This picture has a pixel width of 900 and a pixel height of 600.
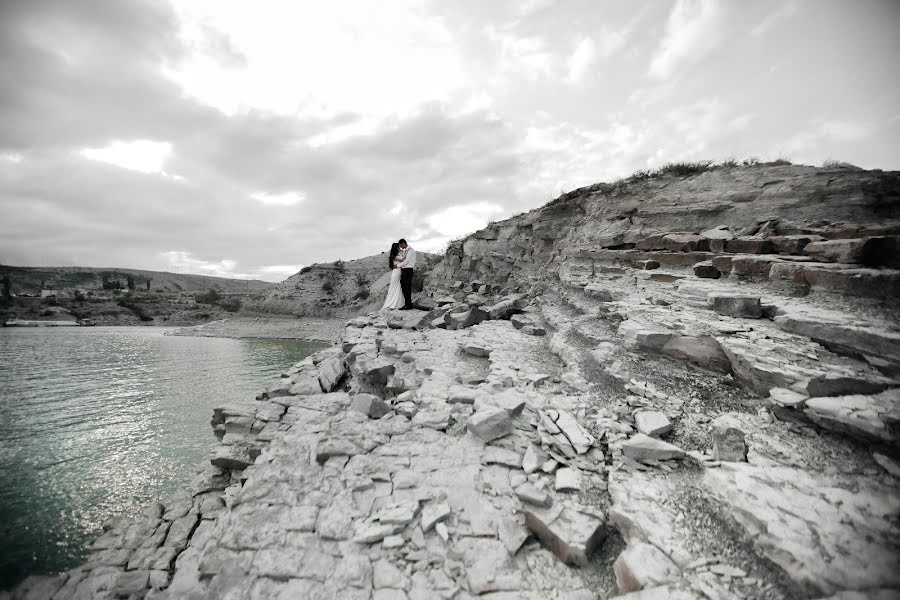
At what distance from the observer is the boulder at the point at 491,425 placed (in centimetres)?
354

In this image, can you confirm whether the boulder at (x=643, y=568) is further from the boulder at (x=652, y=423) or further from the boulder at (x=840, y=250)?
the boulder at (x=840, y=250)

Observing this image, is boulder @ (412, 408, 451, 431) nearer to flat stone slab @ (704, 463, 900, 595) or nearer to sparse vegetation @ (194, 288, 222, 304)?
flat stone slab @ (704, 463, 900, 595)

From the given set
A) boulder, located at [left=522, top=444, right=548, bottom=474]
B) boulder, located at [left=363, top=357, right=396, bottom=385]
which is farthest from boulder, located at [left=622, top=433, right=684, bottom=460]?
boulder, located at [left=363, top=357, right=396, bottom=385]

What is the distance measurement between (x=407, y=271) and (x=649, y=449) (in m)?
11.1

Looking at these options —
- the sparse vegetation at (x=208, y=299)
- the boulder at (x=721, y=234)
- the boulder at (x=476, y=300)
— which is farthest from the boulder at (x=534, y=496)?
→ the sparse vegetation at (x=208, y=299)

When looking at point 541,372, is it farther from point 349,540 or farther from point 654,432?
point 349,540

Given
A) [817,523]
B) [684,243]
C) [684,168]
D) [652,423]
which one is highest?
[684,168]

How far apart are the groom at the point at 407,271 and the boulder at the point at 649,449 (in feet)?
35.4

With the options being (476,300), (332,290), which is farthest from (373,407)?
(332,290)

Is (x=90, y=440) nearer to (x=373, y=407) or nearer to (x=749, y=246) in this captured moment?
(x=373, y=407)

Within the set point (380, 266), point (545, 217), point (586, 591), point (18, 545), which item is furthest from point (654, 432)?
point (380, 266)

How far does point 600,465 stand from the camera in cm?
308

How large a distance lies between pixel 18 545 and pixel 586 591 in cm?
725

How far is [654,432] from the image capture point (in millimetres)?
3283
